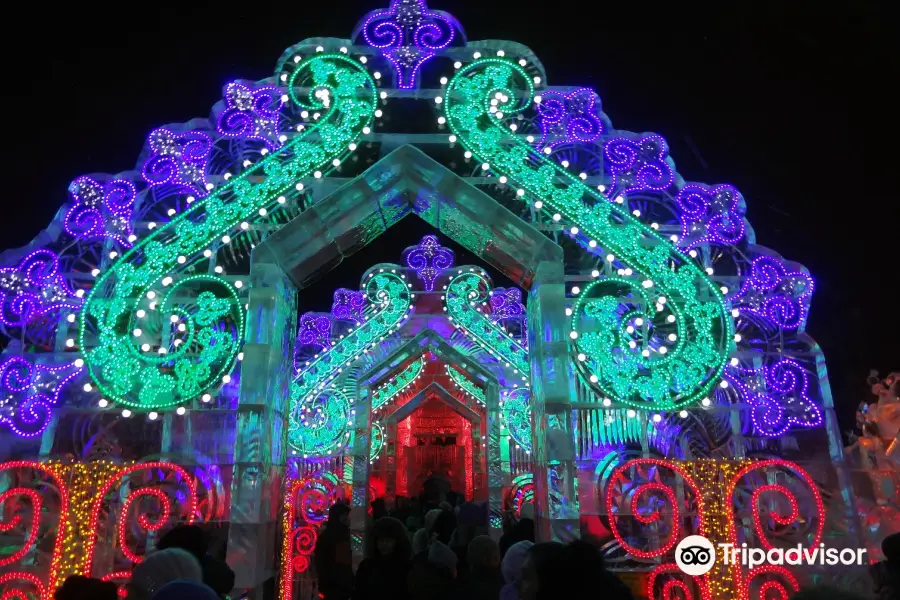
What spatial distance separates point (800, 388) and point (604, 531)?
1.83m

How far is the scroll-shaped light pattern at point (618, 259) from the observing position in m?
4.80

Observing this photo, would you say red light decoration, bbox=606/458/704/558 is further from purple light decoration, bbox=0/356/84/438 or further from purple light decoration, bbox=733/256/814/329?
purple light decoration, bbox=0/356/84/438

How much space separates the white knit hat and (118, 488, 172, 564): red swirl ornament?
1745 millimetres

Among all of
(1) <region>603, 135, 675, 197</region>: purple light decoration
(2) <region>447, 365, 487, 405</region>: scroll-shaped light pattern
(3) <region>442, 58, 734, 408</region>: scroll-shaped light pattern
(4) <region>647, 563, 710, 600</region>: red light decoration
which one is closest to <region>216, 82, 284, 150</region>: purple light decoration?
(3) <region>442, 58, 734, 408</region>: scroll-shaped light pattern

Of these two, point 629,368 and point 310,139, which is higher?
point 310,139

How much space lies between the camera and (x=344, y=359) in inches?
389

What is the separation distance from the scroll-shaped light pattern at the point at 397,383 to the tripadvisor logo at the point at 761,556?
7598 millimetres

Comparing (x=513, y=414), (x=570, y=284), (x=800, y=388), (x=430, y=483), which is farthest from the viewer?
(x=430, y=483)

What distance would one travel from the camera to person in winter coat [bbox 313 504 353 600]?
5.62 metres

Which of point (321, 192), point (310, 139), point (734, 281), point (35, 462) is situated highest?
point (310, 139)

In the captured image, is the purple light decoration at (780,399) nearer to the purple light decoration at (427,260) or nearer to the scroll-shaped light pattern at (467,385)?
the purple light decoration at (427,260)

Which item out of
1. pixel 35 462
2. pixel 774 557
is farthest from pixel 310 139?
pixel 774 557

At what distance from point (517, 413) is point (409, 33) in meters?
6.92

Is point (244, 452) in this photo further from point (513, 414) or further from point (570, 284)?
point (513, 414)
